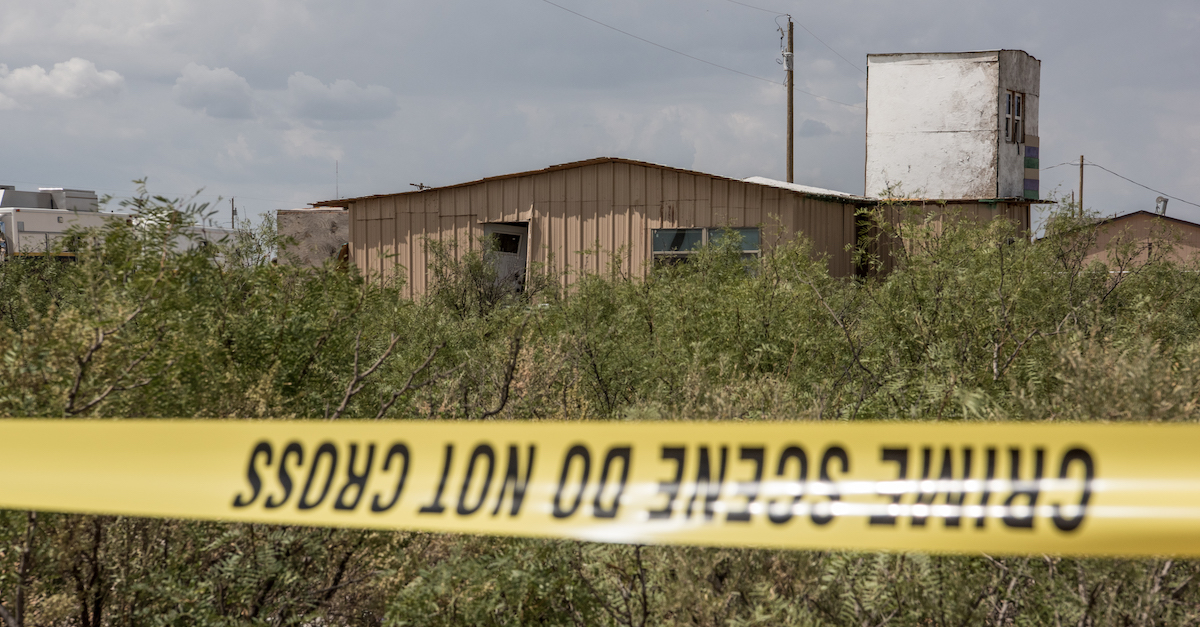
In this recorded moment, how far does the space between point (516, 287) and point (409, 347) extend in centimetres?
1062

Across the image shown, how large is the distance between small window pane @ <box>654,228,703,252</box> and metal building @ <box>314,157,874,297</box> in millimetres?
21

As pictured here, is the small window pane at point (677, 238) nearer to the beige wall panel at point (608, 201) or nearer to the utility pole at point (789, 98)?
the beige wall panel at point (608, 201)

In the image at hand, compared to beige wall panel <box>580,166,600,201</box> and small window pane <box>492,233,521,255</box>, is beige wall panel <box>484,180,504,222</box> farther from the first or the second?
beige wall panel <box>580,166,600,201</box>

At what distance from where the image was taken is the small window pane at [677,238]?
682 inches

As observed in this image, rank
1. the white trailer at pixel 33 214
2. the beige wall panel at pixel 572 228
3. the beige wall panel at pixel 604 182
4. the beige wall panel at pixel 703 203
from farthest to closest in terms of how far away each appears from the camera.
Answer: the white trailer at pixel 33 214 < the beige wall panel at pixel 572 228 < the beige wall panel at pixel 604 182 < the beige wall panel at pixel 703 203

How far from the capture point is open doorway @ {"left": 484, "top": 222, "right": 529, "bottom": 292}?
1823cm

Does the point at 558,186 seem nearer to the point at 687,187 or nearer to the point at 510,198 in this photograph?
the point at 510,198

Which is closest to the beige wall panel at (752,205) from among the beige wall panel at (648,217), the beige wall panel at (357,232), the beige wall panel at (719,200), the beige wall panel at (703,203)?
the beige wall panel at (719,200)

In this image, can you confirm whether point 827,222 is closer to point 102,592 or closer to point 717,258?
point 717,258

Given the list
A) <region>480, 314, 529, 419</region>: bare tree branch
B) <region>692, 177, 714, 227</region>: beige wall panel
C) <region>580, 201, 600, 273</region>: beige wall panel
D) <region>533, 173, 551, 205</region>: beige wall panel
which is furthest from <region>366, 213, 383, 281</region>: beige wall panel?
<region>480, 314, 529, 419</region>: bare tree branch

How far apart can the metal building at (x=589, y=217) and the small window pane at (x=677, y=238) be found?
0.02 meters

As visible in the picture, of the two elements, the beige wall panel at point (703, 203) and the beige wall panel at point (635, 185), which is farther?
the beige wall panel at point (635, 185)

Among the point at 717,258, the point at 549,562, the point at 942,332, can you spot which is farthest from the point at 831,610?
the point at 717,258

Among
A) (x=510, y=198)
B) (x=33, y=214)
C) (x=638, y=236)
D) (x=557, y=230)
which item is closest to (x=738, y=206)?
(x=638, y=236)
